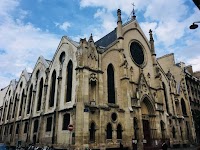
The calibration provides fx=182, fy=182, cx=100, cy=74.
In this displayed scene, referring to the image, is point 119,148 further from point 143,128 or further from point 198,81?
point 198,81

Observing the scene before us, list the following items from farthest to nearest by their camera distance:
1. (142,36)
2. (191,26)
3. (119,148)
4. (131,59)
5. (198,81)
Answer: (198,81) → (142,36) → (131,59) → (119,148) → (191,26)

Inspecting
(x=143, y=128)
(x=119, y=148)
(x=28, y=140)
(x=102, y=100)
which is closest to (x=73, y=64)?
(x=102, y=100)

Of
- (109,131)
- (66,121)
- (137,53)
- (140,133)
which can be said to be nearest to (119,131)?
(109,131)

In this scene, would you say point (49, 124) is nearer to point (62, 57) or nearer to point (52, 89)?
point (52, 89)

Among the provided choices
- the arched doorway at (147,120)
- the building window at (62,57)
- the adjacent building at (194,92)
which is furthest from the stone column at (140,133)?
the adjacent building at (194,92)

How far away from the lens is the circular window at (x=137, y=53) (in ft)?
96.5

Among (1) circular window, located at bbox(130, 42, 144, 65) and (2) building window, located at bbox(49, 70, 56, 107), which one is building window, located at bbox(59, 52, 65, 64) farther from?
(1) circular window, located at bbox(130, 42, 144, 65)

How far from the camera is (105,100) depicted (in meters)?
22.5

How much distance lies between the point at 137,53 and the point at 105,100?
11698mm

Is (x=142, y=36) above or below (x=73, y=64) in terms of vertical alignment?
above

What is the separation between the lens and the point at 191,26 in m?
9.97

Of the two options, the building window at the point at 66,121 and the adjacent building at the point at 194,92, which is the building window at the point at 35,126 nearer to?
the building window at the point at 66,121

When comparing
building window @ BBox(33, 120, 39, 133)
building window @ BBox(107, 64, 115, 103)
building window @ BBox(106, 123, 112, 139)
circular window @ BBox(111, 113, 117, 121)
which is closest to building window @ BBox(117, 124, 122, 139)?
circular window @ BBox(111, 113, 117, 121)

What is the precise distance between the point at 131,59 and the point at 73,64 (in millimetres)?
9426
